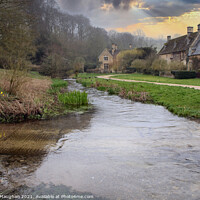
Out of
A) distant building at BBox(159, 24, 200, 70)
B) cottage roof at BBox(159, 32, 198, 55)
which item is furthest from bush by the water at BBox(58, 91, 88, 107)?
cottage roof at BBox(159, 32, 198, 55)

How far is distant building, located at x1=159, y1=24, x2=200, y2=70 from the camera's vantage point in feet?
116

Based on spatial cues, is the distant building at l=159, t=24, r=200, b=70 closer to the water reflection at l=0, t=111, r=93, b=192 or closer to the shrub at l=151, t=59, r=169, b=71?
the shrub at l=151, t=59, r=169, b=71

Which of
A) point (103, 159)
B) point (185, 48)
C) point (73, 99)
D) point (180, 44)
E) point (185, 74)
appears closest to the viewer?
point (103, 159)

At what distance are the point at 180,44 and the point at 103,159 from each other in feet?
139

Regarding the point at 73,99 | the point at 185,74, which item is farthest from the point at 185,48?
the point at 73,99

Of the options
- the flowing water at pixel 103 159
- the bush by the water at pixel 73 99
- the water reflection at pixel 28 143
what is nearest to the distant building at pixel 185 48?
the bush by the water at pixel 73 99

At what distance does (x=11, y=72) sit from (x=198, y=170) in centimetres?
860

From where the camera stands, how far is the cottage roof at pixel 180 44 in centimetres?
3809

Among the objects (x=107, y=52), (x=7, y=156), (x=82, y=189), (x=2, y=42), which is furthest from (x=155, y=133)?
(x=107, y=52)

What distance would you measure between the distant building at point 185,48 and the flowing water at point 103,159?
102 feet

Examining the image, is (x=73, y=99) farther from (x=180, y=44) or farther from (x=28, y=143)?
(x=180, y=44)

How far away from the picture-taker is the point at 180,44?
136ft

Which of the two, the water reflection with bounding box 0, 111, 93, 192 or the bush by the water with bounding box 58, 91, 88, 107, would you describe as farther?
the bush by the water with bounding box 58, 91, 88, 107

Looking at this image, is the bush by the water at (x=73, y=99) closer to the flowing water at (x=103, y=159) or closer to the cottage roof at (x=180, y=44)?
the flowing water at (x=103, y=159)
